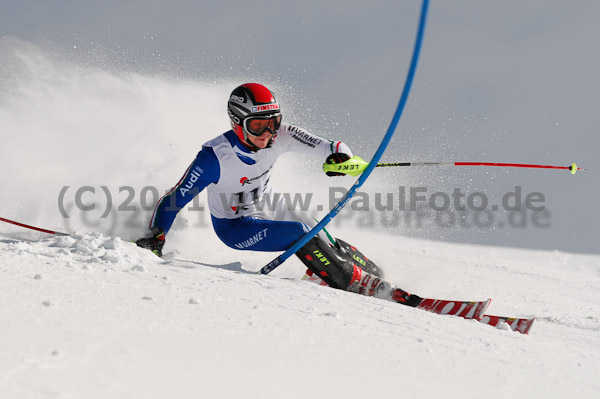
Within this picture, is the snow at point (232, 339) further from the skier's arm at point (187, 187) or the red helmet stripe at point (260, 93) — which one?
the red helmet stripe at point (260, 93)

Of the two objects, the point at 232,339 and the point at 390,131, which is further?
the point at 390,131

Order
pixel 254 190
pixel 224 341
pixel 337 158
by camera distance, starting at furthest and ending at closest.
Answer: pixel 254 190 → pixel 337 158 → pixel 224 341

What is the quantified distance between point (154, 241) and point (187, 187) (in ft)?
1.68

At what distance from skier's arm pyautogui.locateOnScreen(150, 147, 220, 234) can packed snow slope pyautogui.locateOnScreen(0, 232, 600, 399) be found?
559 millimetres

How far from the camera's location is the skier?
420 cm

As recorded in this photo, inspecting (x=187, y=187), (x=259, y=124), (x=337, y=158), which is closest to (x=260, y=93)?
(x=259, y=124)

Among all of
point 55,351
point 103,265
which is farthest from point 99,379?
point 103,265

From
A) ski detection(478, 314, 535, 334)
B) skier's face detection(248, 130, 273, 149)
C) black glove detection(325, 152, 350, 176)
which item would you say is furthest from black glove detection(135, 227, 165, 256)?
ski detection(478, 314, 535, 334)

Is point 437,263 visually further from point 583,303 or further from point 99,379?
point 99,379

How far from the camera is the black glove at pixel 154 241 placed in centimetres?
422

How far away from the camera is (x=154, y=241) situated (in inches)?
169

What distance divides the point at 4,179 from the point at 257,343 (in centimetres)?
621

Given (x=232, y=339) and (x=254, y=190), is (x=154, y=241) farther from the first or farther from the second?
(x=232, y=339)

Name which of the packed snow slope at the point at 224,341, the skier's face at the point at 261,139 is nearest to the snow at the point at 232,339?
the packed snow slope at the point at 224,341
